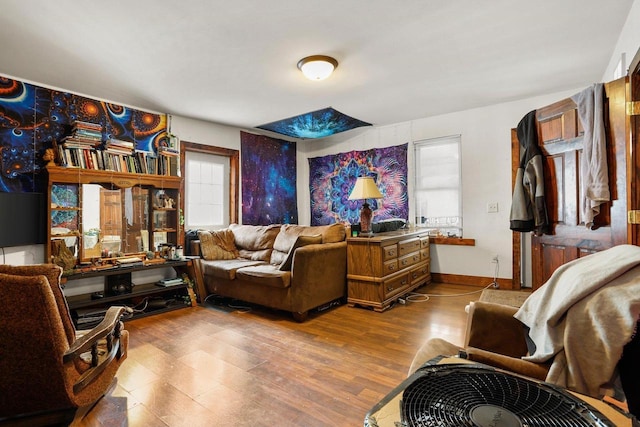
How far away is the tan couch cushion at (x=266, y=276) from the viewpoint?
10.0 feet

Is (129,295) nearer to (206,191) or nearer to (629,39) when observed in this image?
(206,191)

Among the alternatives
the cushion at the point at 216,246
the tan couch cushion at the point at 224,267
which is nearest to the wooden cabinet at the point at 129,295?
the tan couch cushion at the point at 224,267

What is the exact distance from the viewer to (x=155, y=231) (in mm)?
3887

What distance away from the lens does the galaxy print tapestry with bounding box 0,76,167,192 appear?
120 inches

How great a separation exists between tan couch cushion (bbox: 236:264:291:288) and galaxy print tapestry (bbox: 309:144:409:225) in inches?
92.8

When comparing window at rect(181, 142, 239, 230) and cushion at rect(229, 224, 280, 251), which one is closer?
cushion at rect(229, 224, 280, 251)

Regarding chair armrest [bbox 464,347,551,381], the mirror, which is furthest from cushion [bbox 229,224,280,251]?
chair armrest [bbox 464,347,551,381]

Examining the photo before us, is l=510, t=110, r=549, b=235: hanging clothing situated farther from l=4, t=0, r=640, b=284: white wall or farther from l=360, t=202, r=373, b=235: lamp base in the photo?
l=4, t=0, r=640, b=284: white wall

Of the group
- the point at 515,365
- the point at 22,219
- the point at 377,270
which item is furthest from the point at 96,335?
the point at 377,270

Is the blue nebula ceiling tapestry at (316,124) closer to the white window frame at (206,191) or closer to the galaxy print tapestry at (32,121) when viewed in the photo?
the white window frame at (206,191)

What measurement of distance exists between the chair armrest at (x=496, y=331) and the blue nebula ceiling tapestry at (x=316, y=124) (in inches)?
135

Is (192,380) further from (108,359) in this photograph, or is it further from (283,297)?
(283,297)

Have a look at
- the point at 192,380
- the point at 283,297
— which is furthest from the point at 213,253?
the point at 192,380

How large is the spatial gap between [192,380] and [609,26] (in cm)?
384
